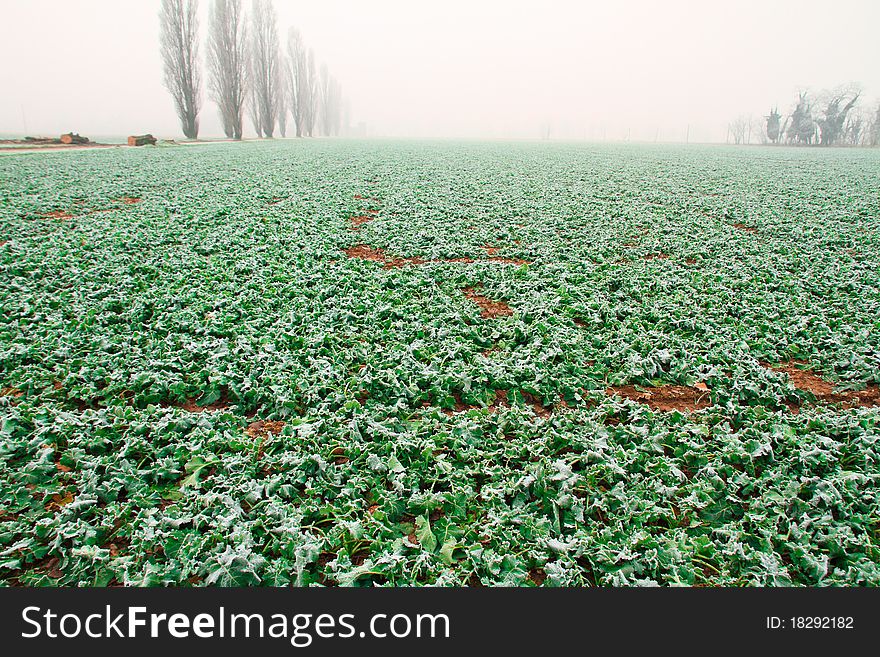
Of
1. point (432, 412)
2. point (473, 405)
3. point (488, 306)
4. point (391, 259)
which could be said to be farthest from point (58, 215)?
point (473, 405)

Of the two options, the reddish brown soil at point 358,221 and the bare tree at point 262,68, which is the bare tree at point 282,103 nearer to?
the bare tree at point 262,68

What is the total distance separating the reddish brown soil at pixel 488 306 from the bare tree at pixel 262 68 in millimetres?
51711

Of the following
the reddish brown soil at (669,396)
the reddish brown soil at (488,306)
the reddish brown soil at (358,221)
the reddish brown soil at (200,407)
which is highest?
the reddish brown soil at (358,221)

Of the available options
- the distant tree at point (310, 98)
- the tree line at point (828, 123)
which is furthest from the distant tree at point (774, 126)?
the distant tree at point (310, 98)

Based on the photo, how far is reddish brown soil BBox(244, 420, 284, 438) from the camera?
123 inches

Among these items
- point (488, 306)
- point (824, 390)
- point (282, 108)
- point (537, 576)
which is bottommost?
point (537, 576)

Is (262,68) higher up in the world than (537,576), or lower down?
higher up

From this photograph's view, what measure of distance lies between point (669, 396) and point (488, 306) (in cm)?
219

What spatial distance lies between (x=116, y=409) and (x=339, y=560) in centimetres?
213

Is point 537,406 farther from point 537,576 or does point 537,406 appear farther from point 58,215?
point 58,215

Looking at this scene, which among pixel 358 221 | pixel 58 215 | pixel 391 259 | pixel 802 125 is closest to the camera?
pixel 391 259

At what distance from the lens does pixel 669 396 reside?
3.63m

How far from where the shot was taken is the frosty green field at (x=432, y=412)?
2293 millimetres

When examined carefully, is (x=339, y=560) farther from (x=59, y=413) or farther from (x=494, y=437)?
(x=59, y=413)
